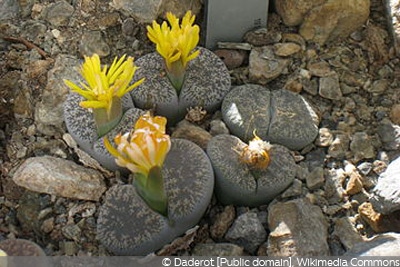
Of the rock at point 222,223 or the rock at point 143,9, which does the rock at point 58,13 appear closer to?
the rock at point 143,9

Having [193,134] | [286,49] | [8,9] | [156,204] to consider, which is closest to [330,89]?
[286,49]

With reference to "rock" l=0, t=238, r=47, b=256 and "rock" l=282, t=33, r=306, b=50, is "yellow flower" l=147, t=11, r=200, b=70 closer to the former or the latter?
"rock" l=282, t=33, r=306, b=50

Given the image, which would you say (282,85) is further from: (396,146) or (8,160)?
(8,160)

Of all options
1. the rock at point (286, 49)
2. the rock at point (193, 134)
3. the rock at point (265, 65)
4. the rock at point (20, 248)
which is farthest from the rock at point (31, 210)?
the rock at point (286, 49)

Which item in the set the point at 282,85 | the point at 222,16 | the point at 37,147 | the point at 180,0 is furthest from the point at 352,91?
the point at 37,147

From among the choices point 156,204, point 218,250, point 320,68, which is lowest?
point 218,250

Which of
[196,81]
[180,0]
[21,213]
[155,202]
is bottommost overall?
[21,213]

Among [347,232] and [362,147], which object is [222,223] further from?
[362,147]

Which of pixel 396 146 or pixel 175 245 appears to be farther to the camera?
pixel 396 146
